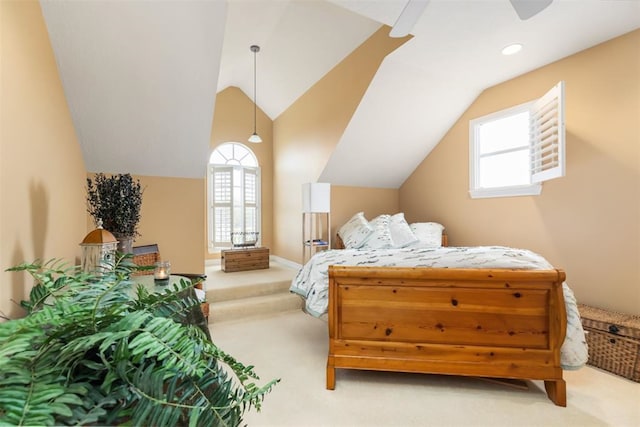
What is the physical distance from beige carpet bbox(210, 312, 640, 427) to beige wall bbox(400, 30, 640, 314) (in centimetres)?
94

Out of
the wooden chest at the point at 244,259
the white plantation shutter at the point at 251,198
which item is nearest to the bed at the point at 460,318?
the wooden chest at the point at 244,259

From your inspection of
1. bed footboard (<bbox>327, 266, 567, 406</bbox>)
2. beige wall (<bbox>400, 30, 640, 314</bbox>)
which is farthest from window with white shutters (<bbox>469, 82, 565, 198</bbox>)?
bed footboard (<bbox>327, 266, 567, 406</bbox>)

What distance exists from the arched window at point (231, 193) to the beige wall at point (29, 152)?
3345 millimetres

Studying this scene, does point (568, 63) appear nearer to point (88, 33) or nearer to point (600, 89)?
point (600, 89)

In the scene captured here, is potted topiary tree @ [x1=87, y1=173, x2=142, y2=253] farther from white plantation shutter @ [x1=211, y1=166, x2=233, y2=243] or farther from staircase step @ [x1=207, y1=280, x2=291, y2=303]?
white plantation shutter @ [x1=211, y1=166, x2=233, y2=243]

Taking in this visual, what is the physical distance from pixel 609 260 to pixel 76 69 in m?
4.53

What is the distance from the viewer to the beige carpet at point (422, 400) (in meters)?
1.59

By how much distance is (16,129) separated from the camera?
1125mm

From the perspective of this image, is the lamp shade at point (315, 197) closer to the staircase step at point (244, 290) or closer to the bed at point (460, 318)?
the staircase step at point (244, 290)

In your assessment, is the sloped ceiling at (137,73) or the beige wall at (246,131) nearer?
the sloped ceiling at (137,73)

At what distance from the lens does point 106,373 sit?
46 cm

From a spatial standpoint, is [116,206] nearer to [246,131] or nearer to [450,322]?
[450,322]

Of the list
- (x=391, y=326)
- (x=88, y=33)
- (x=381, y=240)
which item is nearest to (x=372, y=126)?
(x=381, y=240)

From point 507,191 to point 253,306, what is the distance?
3403mm
